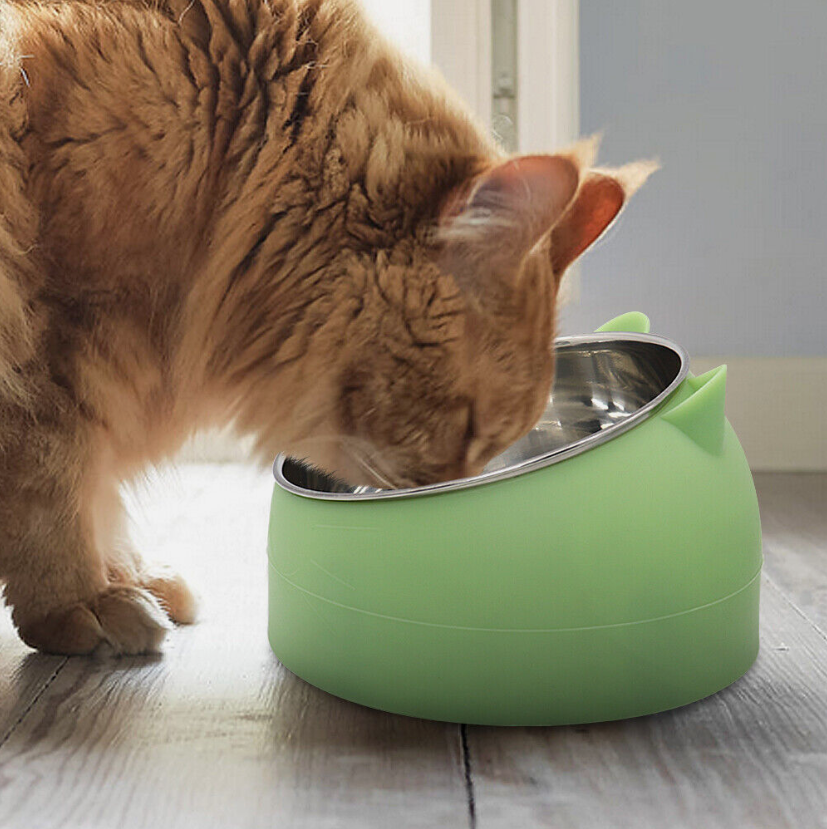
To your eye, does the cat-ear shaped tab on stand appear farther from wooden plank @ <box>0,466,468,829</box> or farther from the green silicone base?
wooden plank @ <box>0,466,468,829</box>

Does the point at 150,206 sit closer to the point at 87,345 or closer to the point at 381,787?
the point at 87,345

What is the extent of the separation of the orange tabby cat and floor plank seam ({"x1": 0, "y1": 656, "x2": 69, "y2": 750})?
6 cm

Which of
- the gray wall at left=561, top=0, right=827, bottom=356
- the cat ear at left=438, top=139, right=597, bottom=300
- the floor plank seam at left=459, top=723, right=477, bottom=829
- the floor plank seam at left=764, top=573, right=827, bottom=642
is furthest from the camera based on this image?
the gray wall at left=561, top=0, right=827, bottom=356

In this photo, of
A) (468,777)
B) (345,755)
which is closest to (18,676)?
(345,755)

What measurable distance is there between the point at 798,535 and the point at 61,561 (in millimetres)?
1215

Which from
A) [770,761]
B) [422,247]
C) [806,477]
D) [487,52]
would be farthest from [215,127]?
[806,477]

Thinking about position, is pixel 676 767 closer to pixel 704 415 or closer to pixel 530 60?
A: pixel 704 415

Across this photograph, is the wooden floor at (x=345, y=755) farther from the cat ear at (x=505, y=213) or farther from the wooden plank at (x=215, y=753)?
the cat ear at (x=505, y=213)

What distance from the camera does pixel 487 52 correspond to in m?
2.52

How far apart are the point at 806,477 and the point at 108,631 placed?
165 centimetres

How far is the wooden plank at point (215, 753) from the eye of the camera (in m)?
0.90

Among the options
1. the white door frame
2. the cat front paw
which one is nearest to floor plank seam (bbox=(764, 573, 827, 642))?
the cat front paw

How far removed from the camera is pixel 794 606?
1463 mm

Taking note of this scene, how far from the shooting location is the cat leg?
1214mm
